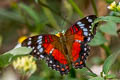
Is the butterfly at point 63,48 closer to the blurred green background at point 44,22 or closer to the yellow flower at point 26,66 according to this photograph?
the yellow flower at point 26,66

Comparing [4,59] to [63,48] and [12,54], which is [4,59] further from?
[63,48]

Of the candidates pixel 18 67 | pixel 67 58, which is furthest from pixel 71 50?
pixel 18 67

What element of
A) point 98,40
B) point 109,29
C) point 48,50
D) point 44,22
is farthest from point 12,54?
point 44,22

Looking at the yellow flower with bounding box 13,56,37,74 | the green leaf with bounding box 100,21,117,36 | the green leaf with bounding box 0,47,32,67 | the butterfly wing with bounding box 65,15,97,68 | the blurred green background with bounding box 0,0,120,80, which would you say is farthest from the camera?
the blurred green background with bounding box 0,0,120,80

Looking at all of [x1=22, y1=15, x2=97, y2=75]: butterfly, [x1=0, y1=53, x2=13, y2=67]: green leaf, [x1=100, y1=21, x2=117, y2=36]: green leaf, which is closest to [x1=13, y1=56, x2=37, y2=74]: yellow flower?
[x1=22, y1=15, x2=97, y2=75]: butterfly

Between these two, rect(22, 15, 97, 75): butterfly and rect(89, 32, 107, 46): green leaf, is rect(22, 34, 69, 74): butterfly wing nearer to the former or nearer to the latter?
rect(22, 15, 97, 75): butterfly

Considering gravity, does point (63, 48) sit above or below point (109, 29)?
below

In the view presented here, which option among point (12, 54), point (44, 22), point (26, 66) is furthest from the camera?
point (44, 22)

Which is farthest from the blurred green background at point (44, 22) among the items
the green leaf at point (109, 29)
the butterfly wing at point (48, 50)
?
the butterfly wing at point (48, 50)

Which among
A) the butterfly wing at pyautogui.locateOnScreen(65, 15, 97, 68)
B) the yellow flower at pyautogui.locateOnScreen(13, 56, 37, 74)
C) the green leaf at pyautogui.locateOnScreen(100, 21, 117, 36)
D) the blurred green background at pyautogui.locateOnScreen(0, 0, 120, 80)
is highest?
the blurred green background at pyautogui.locateOnScreen(0, 0, 120, 80)
